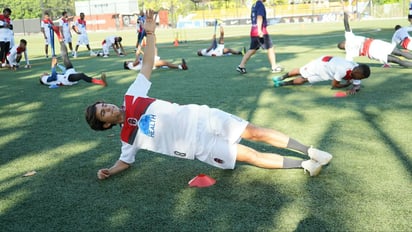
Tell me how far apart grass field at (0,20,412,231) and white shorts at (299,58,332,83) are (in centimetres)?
30

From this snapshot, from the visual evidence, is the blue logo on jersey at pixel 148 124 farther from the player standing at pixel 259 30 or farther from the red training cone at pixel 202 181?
the player standing at pixel 259 30

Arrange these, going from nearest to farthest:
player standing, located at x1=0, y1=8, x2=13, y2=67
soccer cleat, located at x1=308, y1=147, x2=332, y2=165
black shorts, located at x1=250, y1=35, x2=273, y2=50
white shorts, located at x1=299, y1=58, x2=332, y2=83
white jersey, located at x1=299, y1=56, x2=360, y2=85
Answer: soccer cleat, located at x1=308, y1=147, x2=332, y2=165
white jersey, located at x1=299, y1=56, x2=360, y2=85
white shorts, located at x1=299, y1=58, x2=332, y2=83
black shorts, located at x1=250, y1=35, x2=273, y2=50
player standing, located at x1=0, y1=8, x2=13, y2=67

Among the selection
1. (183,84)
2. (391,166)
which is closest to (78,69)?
(183,84)

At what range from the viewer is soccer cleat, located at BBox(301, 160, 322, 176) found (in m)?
3.56

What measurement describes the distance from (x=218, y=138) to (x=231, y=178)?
1.61ft

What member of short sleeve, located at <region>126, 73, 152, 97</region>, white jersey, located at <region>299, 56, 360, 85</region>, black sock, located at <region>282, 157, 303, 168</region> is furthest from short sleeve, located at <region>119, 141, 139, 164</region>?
white jersey, located at <region>299, 56, 360, 85</region>

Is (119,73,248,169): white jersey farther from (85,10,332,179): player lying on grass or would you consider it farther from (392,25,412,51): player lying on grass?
(392,25,412,51): player lying on grass

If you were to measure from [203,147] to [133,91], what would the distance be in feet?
2.72

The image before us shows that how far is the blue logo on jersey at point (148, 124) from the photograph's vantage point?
349cm

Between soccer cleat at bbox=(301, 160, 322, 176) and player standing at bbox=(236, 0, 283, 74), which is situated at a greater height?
player standing at bbox=(236, 0, 283, 74)

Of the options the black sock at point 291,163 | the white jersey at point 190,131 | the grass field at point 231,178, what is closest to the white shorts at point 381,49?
the grass field at point 231,178

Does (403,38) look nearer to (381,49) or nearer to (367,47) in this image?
(381,49)

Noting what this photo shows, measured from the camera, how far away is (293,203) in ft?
10.2

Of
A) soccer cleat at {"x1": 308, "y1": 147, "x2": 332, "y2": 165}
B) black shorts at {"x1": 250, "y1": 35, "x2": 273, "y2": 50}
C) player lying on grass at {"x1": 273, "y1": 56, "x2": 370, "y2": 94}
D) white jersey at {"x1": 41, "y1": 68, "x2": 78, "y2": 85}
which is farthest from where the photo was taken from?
black shorts at {"x1": 250, "y1": 35, "x2": 273, "y2": 50}
